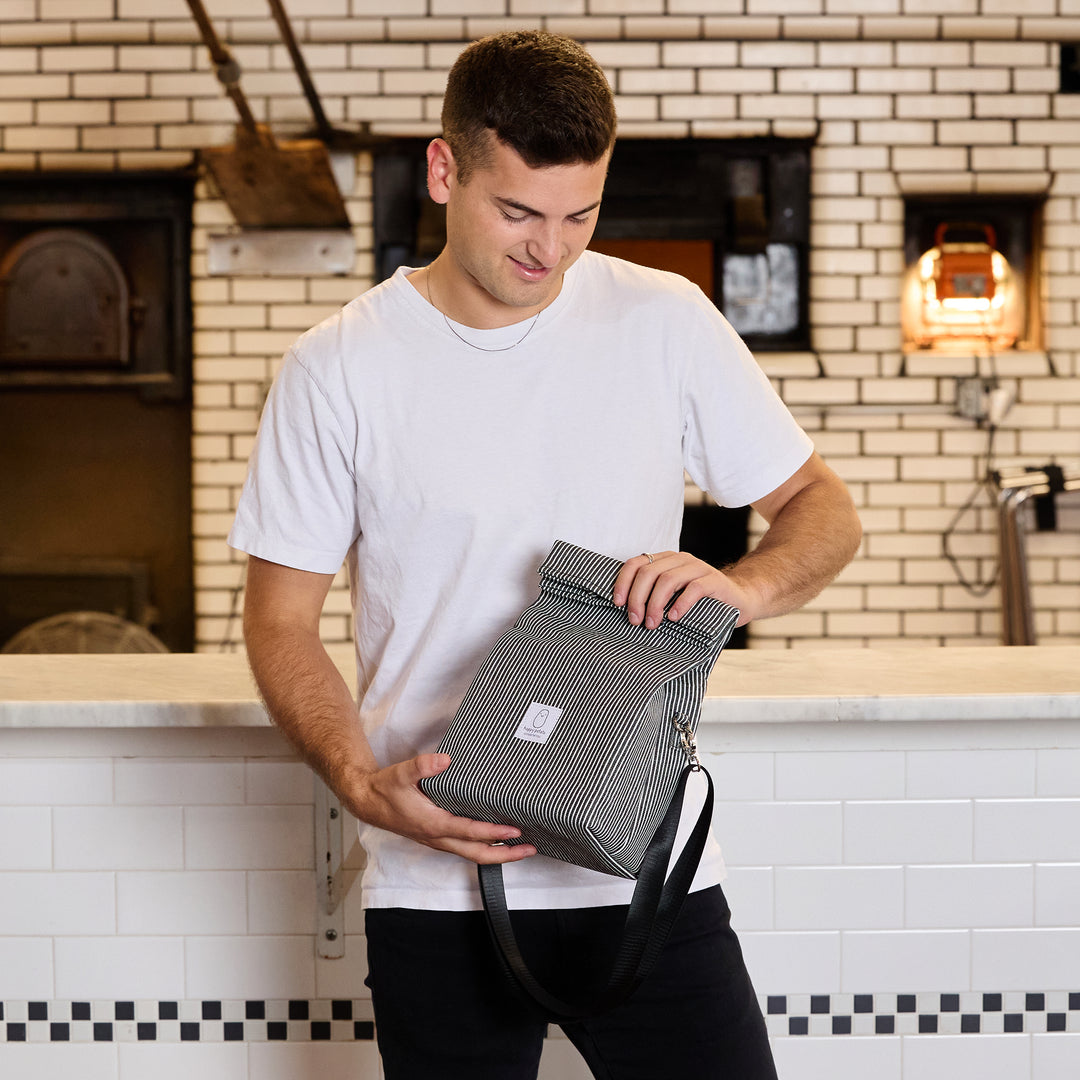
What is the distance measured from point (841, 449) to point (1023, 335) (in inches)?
35.8

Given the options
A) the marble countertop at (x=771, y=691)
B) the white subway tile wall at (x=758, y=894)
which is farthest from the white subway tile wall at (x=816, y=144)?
the white subway tile wall at (x=758, y=894)

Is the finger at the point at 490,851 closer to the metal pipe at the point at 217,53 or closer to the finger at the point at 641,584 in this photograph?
the finger at the point at 641,584

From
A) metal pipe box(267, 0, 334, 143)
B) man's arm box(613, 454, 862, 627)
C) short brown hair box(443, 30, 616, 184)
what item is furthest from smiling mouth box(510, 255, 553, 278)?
metal pipe box(267, 0, 334, 143)

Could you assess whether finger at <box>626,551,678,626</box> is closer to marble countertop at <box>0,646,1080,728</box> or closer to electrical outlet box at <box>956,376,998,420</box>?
marble countertop at <box>0,646,1080,728</box>

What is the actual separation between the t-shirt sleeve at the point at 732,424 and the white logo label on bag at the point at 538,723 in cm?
39

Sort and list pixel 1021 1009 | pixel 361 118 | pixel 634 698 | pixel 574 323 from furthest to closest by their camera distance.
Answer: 1. pixel 361 118
2. pixel 1021 1009
3. pixel 574 323
4. pixel 634 698

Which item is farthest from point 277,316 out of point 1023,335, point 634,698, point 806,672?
point 634,698

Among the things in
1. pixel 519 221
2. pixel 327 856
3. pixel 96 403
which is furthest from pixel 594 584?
pixel 96 403

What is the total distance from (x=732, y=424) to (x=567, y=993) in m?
0.67

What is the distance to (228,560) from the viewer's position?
490 centimetres

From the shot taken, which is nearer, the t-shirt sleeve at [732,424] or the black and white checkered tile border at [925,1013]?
the t-shirt sleeve at [732,424]

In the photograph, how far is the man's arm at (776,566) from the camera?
126 centimetres

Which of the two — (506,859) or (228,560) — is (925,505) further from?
(506,859)

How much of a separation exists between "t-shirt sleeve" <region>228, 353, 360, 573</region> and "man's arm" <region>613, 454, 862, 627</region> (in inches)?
14.1
